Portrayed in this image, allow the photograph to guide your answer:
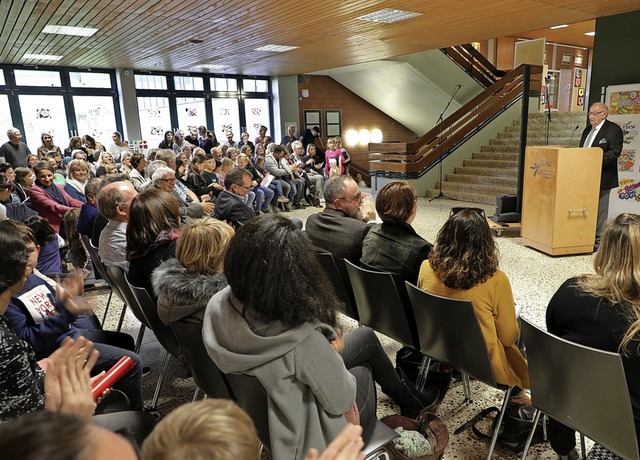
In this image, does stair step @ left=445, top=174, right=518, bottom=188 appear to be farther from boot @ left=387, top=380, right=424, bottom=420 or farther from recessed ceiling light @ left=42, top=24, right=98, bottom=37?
boot @ left=387, top=380, right=424, bottom=420

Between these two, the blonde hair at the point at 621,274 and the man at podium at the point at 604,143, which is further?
the man at podium at the point at 604,143

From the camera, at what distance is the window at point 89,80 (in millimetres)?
10258

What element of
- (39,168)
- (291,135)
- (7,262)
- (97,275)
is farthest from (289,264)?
(291,135)

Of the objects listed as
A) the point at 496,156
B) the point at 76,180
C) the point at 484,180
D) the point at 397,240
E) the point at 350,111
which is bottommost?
the point at 484,180

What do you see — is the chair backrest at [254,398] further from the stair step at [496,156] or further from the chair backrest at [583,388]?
the stair step at [496,156]

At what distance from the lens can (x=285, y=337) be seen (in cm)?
124

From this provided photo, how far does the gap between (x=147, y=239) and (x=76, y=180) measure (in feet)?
11.8

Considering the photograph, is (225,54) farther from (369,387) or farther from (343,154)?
(369,387)

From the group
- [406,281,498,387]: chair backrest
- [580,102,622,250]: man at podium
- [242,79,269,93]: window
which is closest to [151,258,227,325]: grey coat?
[406,281,498,387]: chair backrest

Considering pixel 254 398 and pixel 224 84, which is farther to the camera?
pixel 224 84

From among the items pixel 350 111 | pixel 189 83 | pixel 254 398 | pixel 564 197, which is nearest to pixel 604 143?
pixel 564 197

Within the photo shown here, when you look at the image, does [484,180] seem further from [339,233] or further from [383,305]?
[383,305]

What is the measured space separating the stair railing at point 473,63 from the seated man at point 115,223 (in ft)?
31.5

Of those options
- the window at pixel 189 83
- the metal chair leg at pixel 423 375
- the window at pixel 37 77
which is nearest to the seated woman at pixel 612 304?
the metal chair leg at pixel 423 375
